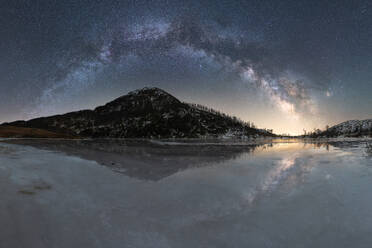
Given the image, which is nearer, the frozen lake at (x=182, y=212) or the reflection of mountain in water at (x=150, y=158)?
the frozen lake at (x=182, y=212)

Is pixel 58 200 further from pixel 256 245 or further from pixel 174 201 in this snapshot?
pixel 256 245

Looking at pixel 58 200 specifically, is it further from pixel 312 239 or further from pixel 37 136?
pixel 37 136

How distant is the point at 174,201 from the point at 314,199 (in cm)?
616

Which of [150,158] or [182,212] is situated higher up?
[150,158]

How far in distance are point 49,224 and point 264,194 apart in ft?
28.0

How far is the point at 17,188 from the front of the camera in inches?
371

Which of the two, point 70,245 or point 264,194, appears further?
point 264,194

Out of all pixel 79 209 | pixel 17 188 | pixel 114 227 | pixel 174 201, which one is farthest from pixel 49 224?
pixel 17 188

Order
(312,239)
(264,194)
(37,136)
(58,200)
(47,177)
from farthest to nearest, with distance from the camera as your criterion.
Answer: (37,136), (47,177), (264,194), (58,200), (312,239)

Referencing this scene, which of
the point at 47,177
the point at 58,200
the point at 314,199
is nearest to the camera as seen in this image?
the point at 58,200

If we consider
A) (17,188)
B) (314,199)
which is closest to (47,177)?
(17,188)

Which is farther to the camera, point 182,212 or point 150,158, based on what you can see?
point 150,158

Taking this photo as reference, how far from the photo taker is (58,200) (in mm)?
8047

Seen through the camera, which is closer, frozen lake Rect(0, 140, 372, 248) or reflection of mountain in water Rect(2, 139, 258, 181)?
frozen lake Rect(0, 140, 372, 248)
